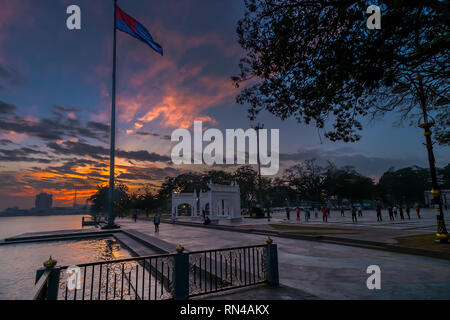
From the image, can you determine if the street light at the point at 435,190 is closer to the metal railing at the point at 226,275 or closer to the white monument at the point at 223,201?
the metal railing at the point at 226,275

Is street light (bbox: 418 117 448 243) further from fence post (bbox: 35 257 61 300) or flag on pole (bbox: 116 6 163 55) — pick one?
flag on pole (bbox: 116 6 163 55)

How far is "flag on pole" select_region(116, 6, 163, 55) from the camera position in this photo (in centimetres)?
2220

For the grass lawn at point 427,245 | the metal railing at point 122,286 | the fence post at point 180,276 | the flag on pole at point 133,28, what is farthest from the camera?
the flag on pole at point 133,28

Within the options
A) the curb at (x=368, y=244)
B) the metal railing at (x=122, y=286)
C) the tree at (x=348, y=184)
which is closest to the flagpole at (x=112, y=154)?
the metal railing at (x=122, y=286)

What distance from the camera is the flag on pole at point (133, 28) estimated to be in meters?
22.2

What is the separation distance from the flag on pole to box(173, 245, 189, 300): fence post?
2285 cm

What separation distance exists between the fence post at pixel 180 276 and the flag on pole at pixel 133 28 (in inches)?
899

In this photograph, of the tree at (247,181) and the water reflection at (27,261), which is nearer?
the water reflection at (27,261)

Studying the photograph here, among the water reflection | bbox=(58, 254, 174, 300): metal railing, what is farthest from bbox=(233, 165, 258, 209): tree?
bbox=(58, 254, 174, 300): metal railing

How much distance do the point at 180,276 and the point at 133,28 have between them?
24.5 metres
